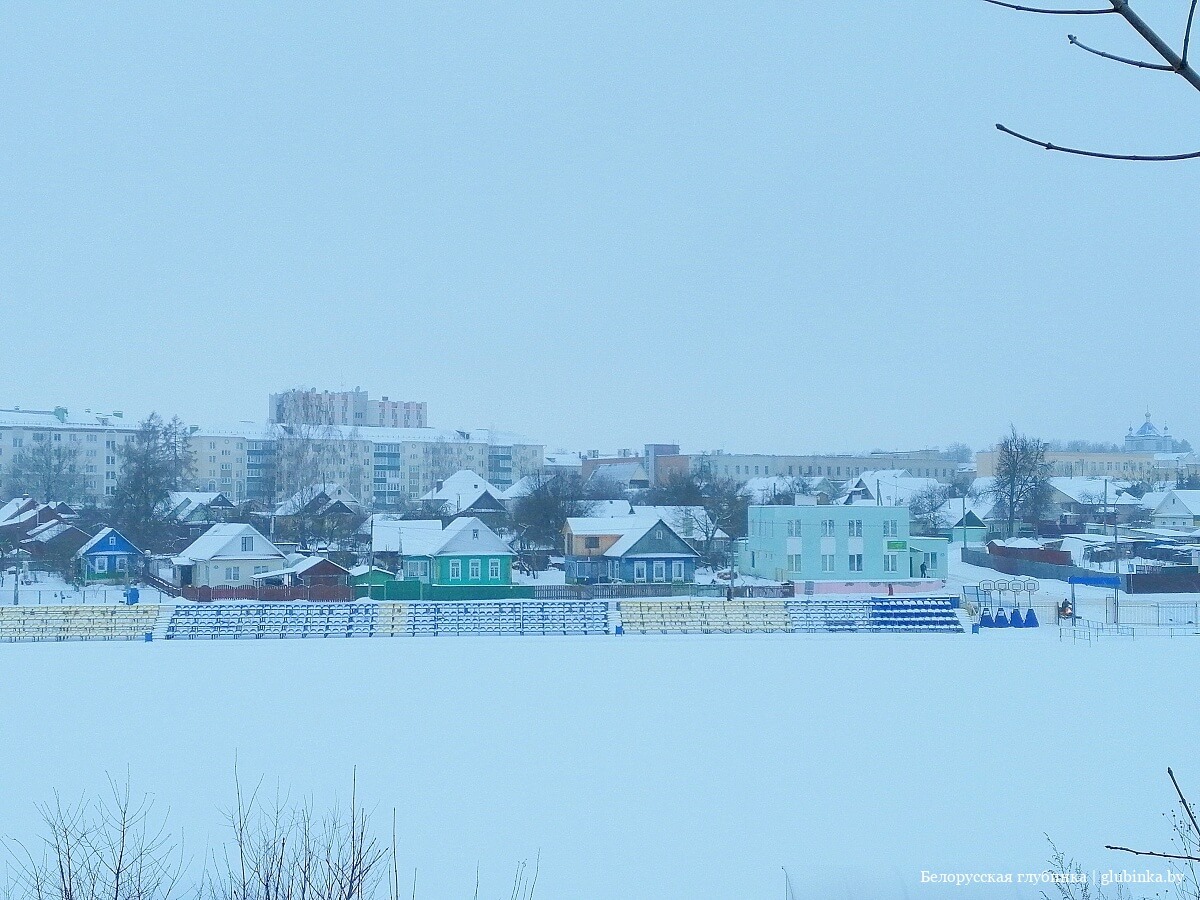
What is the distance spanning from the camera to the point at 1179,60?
74 cm

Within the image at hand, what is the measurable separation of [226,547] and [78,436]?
2149 cm

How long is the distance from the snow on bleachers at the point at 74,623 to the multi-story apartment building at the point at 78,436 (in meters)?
22.7

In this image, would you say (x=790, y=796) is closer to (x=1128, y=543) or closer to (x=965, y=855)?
(x=965, y=855)

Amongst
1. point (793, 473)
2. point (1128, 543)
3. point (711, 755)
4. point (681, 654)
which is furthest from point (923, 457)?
point (711, 755)

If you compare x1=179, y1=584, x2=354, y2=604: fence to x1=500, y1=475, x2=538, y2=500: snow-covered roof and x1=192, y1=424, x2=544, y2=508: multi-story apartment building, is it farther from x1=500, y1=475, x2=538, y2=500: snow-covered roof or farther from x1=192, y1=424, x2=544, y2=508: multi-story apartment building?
x1=192, y1=424, x2=544, y2=508: multi-story apartment building

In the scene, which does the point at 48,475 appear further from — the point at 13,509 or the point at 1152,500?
the point at 1152,500

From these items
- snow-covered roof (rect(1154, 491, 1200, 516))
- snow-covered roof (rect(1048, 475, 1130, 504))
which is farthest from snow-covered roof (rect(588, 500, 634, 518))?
snow-covered roof (rect(1154, 491, 1200, 516))

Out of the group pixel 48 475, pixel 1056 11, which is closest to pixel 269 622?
pixel 1056 11

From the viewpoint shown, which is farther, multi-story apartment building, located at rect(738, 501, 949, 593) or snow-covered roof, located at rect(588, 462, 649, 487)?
snow-covered roof, located at rect(588, 462, 649, 487)

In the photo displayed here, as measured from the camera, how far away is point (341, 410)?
4603 centimetres

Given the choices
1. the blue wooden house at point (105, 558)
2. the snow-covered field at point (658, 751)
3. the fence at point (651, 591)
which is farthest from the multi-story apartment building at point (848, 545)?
the blue wooden house at point (105, 558)

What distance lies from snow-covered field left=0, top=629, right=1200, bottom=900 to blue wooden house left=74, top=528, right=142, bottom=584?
7.48 meters

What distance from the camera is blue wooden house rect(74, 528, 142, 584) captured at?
61.1 feet

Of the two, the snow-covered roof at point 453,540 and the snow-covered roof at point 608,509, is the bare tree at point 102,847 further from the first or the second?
the snow-covered roof at point 608,509
